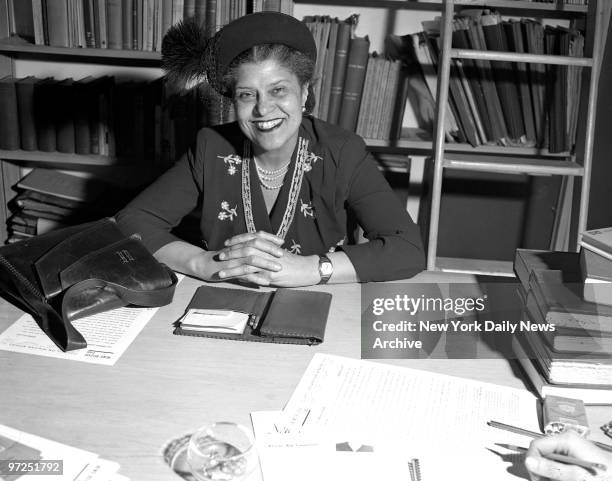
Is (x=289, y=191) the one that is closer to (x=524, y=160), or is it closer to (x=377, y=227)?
(x=377, y=227)

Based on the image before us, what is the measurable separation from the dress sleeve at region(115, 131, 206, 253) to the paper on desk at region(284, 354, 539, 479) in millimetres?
663

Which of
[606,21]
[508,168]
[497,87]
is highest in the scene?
[606,21]

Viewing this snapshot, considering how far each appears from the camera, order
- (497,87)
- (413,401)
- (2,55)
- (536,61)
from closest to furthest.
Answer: (413,401), (536,61), (497,87), (2,55)

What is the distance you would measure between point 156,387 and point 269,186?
92cm

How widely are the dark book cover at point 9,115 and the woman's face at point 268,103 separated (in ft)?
4.58

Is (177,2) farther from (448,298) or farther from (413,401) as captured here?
(413,401)

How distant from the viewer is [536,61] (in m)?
2.21

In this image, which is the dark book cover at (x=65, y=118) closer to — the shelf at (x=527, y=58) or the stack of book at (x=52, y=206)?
the stack of book at (x=52, y=206)

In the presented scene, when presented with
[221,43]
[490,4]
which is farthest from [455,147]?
[221,43]

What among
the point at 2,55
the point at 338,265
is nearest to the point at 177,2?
the point at 2,55

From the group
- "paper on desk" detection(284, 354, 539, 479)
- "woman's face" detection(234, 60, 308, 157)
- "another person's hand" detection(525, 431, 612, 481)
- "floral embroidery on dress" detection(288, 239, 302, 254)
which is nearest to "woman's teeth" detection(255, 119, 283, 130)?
"woman's face" detection(234, 60, 308, 157)

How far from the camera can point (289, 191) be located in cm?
176

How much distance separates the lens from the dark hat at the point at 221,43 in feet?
5.00

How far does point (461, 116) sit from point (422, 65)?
25cm
